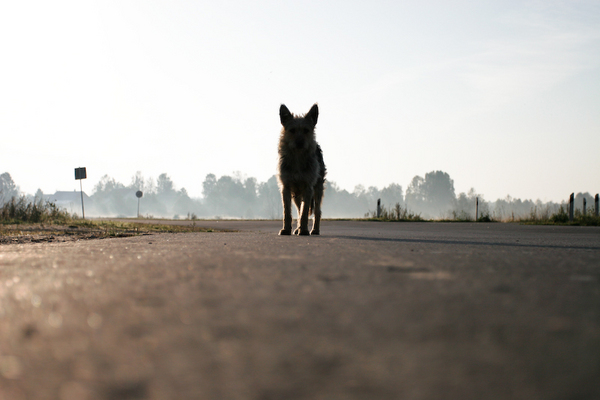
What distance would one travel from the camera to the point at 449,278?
220cm

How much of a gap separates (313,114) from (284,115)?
516mm

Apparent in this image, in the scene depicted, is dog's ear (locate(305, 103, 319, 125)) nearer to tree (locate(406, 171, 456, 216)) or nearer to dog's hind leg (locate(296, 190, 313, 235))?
dog's hind leg (locate(296, 190, 313, 235))

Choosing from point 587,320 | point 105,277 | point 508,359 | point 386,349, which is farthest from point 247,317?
point 105,277

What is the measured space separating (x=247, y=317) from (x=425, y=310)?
0.56 m

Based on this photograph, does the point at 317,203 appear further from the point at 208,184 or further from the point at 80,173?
the point at 208,184

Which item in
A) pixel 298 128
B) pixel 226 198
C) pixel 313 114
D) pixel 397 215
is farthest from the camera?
pixel 226 198

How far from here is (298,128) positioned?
793 cm

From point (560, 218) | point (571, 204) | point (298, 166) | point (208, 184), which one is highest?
point (208, 184)

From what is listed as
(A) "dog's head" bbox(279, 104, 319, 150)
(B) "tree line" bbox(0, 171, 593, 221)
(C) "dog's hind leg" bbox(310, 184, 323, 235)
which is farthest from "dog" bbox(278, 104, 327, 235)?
(B) "tree line" bbox(0, 171, 593, 221)

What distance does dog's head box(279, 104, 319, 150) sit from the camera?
7.77 meters

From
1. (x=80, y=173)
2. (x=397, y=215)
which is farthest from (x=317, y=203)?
(x=80, y=173)

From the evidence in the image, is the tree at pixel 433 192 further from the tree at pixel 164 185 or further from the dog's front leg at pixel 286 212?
the dog's front leg at pixel 286 212

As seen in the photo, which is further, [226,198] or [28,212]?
[226,198]

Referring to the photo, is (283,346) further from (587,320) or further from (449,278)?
(449,278)
